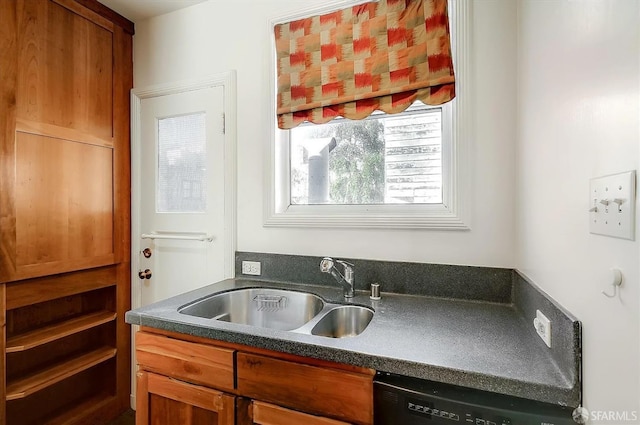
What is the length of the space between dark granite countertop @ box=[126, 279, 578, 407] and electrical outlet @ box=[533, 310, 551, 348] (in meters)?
0.04

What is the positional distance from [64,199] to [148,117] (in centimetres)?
75

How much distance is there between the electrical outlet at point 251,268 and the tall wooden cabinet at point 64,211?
3.08ft

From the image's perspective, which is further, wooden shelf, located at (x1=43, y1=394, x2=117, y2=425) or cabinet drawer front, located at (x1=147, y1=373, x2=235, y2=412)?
wooden shelf, located at (x1=43, y1=394, x2=117, y2=425)

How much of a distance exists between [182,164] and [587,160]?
2.08 meters

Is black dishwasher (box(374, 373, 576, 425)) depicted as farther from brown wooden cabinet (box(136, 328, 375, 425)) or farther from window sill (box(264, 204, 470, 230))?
window sill (box(264, 204, 470, 230))

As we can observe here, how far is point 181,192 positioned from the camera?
210cm

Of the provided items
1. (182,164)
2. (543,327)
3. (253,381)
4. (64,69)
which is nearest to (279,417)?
(253,381)

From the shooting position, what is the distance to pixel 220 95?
6.45ft

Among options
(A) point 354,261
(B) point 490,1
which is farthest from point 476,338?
(B) point 490,1

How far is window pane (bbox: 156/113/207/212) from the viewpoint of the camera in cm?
204

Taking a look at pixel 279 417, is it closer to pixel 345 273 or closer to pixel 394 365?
pixel 394 365

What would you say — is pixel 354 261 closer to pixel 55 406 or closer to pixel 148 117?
pixel 148 117

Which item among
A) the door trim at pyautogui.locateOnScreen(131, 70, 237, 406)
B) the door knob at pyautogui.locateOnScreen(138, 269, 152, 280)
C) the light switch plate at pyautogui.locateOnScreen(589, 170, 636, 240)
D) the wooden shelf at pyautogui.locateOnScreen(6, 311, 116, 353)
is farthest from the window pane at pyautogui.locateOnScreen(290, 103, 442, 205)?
the wooden shelf at pyautogui.locateOnScreen(6, 311, 116, 353)

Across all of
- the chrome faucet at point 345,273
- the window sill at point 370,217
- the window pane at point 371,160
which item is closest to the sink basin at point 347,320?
the chrome faucet at point 345,273
